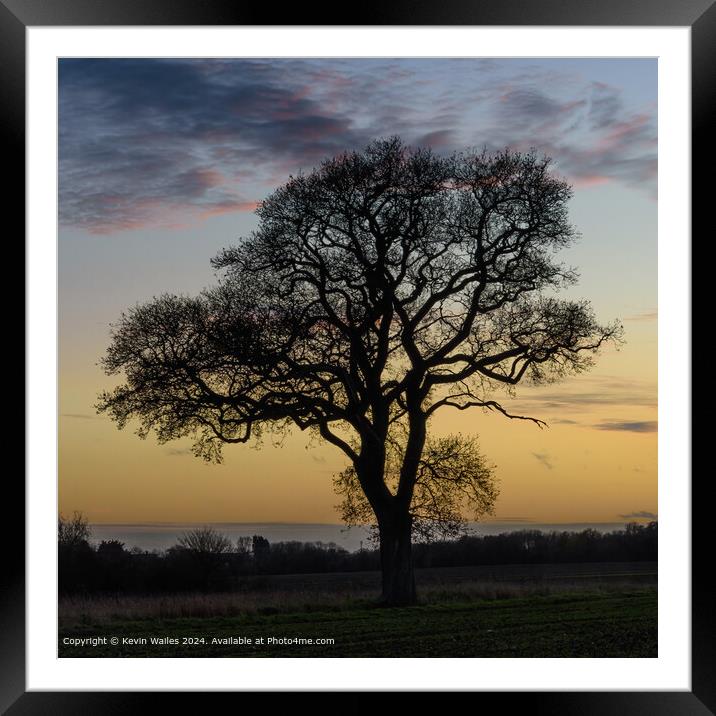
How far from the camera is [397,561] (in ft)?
44.7

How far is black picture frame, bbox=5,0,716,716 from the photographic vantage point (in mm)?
7762

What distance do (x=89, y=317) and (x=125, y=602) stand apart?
3.53 meters

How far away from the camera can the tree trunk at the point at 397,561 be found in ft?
44.2

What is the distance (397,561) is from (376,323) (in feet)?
10.6

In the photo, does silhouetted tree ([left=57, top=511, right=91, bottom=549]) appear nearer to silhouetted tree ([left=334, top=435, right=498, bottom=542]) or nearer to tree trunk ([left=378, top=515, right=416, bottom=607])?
silhouetted tree ([left=334, top=435, right=498, bottom=542])

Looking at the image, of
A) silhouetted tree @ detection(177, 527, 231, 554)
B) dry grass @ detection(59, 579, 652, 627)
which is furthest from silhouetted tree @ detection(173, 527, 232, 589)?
dry grass @ detection(59, 579, 652, 627)

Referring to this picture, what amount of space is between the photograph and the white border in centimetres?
146
